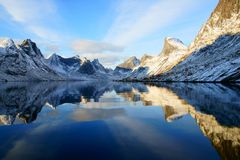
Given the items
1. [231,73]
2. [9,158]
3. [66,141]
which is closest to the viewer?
[9,158]

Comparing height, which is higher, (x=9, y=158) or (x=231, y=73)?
(x=231, y=73)

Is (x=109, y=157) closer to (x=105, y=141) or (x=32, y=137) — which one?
(x=105, y=141)

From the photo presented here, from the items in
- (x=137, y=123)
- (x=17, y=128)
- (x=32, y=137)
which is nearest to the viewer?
(x=32, y=137)

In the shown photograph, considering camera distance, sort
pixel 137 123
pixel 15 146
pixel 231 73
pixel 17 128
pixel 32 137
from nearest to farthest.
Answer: pixel 15 146
pixel 32 137
pixel 17 128
pixel 137 123
pixel 231 73

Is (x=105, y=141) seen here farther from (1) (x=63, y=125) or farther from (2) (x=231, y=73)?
(2) (x=231, y=73)

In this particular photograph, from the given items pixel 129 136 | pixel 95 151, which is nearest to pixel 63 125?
pixel 129 136

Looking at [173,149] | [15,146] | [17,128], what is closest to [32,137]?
[15,146]

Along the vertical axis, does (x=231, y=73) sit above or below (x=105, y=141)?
above

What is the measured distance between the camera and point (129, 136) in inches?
942

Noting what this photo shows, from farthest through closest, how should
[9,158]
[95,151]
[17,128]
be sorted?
[17,128], [95,151], [9,158]

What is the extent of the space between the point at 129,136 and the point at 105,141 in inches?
95.4

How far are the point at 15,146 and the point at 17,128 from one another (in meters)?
8.15

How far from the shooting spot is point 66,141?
22047 millimetres

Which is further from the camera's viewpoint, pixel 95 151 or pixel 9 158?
pixel 95 151
